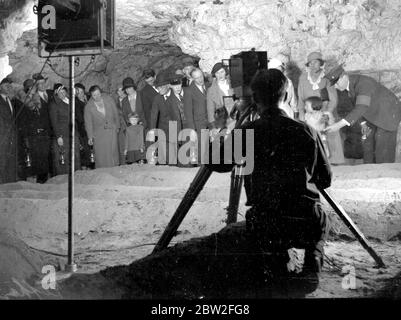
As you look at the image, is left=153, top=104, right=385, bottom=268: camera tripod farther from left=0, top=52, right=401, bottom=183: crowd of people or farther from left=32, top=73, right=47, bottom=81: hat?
left=0, top=52, right=401, bottom=183: crowd of people

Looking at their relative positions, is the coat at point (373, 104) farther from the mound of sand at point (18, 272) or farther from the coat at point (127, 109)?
Result: the mound of sand at point (18, 272)

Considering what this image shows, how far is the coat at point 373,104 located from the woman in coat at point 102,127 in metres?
2.44

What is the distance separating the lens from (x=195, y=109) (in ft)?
14.9

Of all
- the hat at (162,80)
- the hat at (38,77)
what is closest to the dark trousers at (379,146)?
the hat at (162,80)

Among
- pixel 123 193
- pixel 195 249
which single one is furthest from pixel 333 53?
pixel 195 249

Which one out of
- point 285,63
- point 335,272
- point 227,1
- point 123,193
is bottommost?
point 335,272

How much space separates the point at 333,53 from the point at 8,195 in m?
3.74

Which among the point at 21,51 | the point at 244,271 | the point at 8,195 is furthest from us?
the point at 21,51

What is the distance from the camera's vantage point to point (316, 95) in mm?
4301

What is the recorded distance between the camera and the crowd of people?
4238 mm

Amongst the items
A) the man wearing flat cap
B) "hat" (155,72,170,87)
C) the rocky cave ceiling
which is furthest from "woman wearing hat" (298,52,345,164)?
"hat" (155,72,170,87)

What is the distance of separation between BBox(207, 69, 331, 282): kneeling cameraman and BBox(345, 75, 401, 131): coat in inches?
88.7

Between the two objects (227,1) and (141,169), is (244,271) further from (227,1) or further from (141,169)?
Result: (227,1)

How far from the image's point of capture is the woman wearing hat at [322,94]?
14.1 feet
